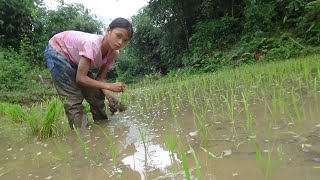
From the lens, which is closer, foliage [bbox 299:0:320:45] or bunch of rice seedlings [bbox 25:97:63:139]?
bunch of rice seedlings [bbox 25:97:63:139]

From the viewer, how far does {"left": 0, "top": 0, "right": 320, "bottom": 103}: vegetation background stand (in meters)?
8.78

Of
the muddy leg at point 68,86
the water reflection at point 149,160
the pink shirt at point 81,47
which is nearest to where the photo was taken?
the water reflection at point 149,160

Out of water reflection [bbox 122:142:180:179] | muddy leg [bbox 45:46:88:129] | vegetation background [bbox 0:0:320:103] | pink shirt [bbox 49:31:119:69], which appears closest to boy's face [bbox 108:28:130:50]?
pink shirt [bbox 49:31:119:69]

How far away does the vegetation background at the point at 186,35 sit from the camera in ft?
28.8

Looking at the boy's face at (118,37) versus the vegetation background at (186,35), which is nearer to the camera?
the boy's face at (118,37)

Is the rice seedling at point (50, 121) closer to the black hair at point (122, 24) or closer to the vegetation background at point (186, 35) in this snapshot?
the black hair at point (122, 24)

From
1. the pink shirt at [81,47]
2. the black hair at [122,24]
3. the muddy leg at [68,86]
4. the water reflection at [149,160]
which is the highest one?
the black hair at [122,24]

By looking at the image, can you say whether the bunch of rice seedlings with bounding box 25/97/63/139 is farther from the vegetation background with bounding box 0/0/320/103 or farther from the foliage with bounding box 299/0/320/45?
the foliage with bounding box 299/0/320/45

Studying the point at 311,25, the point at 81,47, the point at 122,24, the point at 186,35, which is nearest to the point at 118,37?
the point at 122,24

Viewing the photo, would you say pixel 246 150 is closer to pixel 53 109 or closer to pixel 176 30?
pixel 53 109

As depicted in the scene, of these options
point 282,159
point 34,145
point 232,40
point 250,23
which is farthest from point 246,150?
point 232,40

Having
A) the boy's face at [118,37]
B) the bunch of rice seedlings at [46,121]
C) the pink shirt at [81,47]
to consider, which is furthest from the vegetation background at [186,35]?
the boy's face at [118,37]

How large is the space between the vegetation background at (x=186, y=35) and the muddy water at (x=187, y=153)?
5.59 m

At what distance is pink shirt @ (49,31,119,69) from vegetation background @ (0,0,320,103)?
470cm
